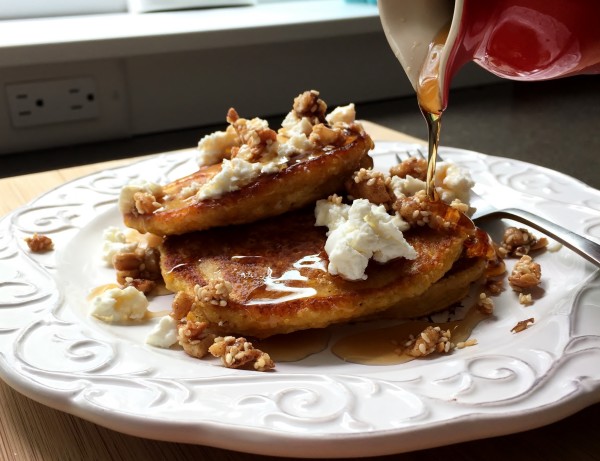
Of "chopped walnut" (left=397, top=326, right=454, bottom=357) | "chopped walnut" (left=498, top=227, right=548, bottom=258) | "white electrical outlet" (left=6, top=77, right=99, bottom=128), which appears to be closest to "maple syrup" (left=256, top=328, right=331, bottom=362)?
"chopped walnut" (left=397, top=326, right=454, bottom=357)

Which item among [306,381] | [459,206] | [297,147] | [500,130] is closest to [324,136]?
[297,147]

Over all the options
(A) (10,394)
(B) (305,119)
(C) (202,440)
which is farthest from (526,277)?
(A) (10,394)

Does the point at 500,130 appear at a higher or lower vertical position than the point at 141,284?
lower

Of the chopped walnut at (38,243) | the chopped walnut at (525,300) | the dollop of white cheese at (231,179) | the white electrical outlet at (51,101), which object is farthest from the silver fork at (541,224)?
the white electrical outlet at (51,101)

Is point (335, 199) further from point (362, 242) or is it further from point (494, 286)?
point (494, 286)

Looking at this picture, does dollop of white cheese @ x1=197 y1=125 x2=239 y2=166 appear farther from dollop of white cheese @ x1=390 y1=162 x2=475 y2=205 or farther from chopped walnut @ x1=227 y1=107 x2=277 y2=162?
dollop of white cheese @ x1=390 y1=162 x2=475 y2=205

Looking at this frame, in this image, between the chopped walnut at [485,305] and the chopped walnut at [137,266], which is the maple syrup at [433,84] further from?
the chopped walnut at [137,266]
